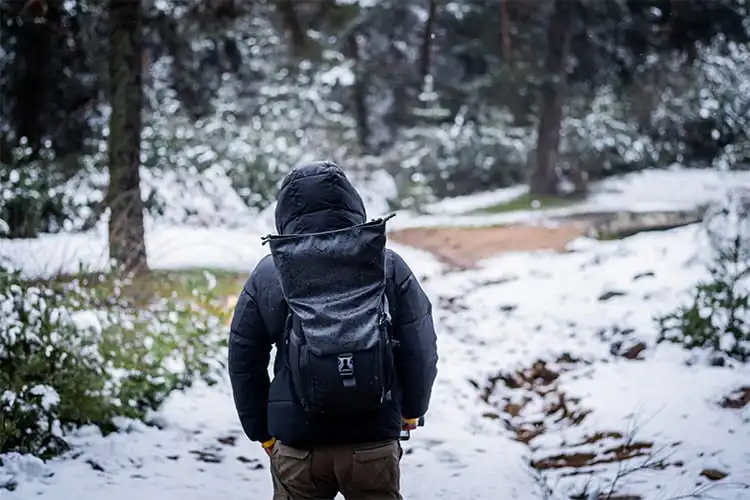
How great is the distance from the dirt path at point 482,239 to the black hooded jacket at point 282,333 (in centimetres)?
889

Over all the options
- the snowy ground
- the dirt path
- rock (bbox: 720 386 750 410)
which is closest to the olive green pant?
the snowy ground

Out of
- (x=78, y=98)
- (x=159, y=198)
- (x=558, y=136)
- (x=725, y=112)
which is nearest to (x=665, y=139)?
(x=558, y=136)

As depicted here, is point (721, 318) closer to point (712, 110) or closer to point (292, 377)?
point (292, 377)

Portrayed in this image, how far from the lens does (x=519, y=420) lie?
19.2 ft

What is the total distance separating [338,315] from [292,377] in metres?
0.30

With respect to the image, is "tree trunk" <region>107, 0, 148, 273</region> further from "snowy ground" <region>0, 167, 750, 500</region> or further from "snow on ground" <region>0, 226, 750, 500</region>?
"snow on ground" <region>0, 226, 750, 500</region>

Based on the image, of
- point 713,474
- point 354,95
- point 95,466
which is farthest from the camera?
point 354,95

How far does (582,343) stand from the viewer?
7.25 metres

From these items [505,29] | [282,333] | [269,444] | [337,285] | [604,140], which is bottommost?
[269,444]

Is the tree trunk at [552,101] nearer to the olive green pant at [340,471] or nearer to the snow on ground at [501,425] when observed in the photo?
the snow on ground at [501,425]

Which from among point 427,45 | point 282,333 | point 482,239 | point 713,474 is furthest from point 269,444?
point 427,45

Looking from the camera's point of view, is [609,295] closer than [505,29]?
Yes

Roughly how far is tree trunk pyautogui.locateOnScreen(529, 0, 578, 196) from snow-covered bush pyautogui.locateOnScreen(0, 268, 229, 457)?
13.2 meters

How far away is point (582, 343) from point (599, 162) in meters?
14.4
